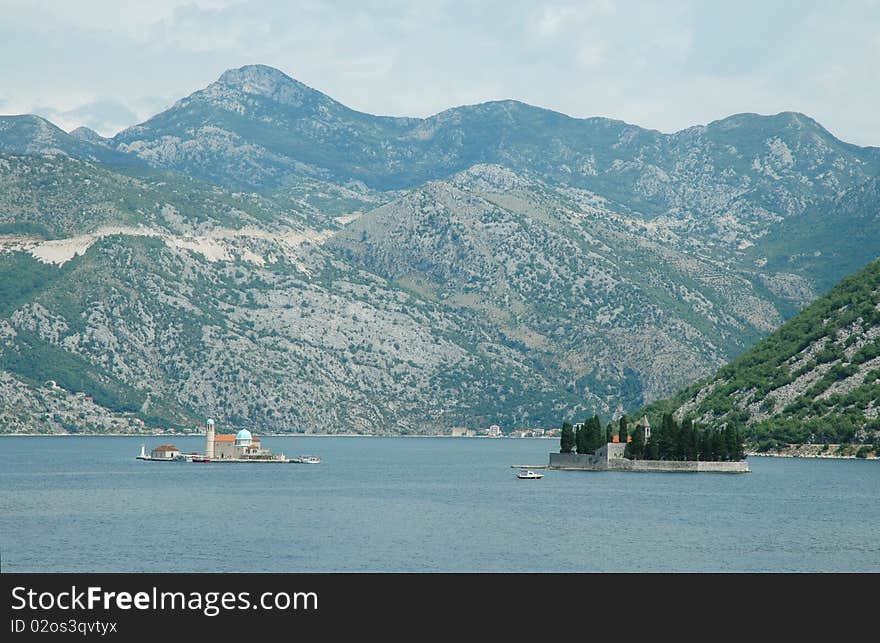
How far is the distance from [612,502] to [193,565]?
74276mm

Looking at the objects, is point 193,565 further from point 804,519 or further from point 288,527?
point 804,519

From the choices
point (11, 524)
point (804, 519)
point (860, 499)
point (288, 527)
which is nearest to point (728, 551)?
point (804, 519)

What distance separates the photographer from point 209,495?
19862cm

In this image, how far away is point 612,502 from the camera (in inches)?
7067
